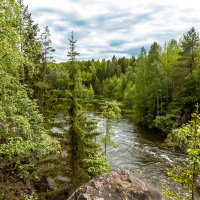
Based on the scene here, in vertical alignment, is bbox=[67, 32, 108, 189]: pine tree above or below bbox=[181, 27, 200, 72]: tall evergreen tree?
below

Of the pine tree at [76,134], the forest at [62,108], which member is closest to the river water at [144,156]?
the forest at [62,108]

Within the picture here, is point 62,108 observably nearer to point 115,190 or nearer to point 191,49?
point 115,190

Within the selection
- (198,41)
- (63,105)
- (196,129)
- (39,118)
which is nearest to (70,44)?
(63,105)

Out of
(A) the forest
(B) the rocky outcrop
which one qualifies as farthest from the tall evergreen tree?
(B) the rocky outcrop

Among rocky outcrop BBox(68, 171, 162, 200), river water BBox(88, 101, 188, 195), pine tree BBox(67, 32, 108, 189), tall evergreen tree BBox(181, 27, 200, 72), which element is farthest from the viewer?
tall evergreen tree BBox(181, 27, 200, 72)

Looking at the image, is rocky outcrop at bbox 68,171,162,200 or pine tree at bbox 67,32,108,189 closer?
rocky outcrop at bbox 68,171,162,200

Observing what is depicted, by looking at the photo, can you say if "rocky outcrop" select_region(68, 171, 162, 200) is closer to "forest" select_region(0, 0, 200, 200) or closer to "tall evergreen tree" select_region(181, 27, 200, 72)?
"forest" select_region(0, 0, 200, 200)

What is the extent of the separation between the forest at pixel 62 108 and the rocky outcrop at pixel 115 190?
1.08m

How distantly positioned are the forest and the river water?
185cm

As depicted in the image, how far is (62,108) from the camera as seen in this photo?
49.0 ft

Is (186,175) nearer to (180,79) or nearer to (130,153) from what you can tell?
(130,153)

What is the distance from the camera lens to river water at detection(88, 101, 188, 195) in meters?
22.6

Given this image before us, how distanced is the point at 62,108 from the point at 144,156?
51.8 feet

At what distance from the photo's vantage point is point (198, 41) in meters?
46.3
